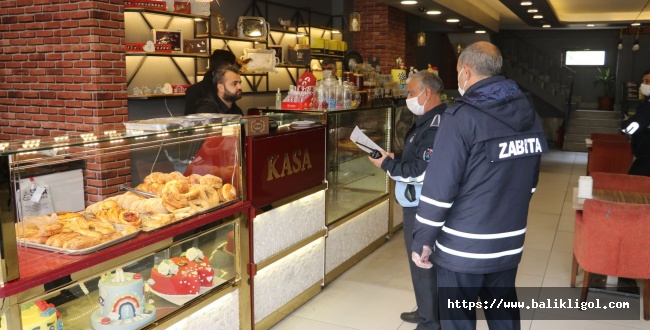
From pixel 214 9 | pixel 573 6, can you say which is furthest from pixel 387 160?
pixel 573 6

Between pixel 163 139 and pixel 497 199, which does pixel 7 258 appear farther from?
pixel 497 199

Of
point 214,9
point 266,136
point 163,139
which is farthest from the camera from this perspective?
point 214,9

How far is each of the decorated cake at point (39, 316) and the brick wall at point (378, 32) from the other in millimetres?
8678

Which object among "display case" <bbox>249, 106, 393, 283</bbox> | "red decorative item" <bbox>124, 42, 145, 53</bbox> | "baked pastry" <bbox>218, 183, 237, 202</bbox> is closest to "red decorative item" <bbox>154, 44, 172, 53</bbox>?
"red decorative item" <bbox>124, 42, 145, 53</bbox>

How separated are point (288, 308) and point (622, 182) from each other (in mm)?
3058

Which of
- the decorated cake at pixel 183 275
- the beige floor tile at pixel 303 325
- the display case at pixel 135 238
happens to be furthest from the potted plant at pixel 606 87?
the decorated cake at pixel 183 275

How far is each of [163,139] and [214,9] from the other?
4.99 meters

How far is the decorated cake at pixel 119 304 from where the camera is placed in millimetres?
2520

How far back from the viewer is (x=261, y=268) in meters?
3.54

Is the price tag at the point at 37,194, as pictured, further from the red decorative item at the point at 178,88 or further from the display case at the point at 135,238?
the red decorative item at the point at 178,88

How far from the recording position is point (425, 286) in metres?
3.50

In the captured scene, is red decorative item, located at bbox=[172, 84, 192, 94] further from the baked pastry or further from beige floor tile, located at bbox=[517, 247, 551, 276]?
beige floor tile, located at bbox=[517, 247, 551, 276]

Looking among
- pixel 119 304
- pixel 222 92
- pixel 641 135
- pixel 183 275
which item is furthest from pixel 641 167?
pixel 119 304

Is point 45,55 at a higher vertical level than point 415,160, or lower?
higher
